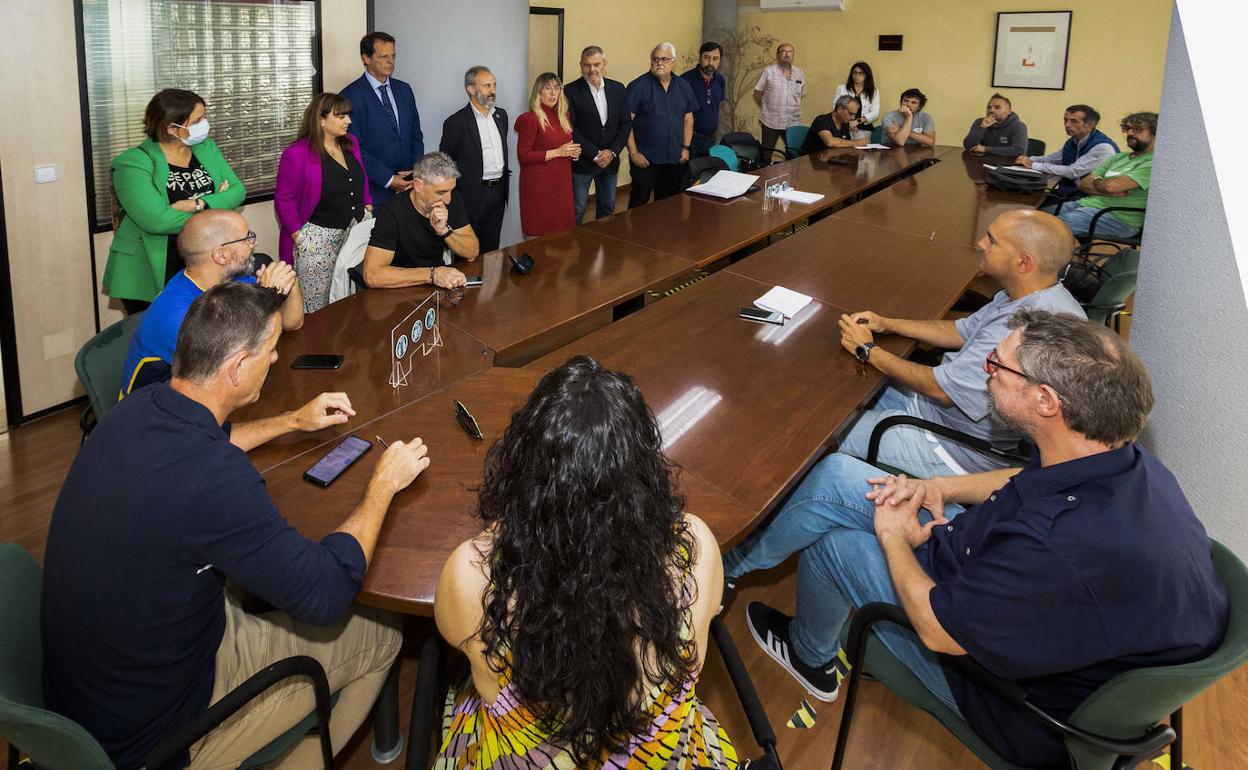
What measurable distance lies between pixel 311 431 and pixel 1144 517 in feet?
6.15

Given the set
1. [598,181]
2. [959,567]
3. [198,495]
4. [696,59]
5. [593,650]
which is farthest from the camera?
[696,59]

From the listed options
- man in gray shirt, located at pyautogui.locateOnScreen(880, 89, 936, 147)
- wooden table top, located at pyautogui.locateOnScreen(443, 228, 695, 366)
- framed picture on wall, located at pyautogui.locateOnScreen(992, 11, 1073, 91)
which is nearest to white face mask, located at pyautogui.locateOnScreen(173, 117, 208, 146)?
wooden table top, located at pyautogui.locateOnScreen(443, 228, 695, 366)

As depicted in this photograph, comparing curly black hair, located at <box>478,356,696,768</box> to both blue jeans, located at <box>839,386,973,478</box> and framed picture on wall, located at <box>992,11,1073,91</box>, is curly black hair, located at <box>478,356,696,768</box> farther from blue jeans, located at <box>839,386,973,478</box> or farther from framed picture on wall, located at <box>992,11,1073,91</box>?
framed picture on wall, located at <box>992,11,1073,91</box>

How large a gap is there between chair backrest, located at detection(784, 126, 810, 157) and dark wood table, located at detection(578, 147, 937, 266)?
183 centimetres

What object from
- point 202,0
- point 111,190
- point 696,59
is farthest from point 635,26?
point 111,190

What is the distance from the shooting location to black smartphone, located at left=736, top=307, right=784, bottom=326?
3023 millimetres

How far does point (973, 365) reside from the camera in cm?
250

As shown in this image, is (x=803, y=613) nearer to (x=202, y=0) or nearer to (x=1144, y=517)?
(x=1144, y=517)

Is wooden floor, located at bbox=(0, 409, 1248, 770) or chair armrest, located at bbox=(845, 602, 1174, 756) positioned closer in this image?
Result: chair armrest, located at bbox=(845, 602, 1174, 756)

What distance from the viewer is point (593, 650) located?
48.7 inches

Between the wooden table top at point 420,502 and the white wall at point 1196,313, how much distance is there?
67.9 inches

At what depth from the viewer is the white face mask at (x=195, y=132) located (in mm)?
3504

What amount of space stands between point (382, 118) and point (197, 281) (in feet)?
8.76

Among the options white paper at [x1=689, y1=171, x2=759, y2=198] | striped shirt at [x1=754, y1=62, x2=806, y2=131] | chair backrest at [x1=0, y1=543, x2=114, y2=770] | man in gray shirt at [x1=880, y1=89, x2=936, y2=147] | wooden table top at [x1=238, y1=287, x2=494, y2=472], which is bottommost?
chair backrest at [x1=0, y1=543, x2=114, y2=770]
